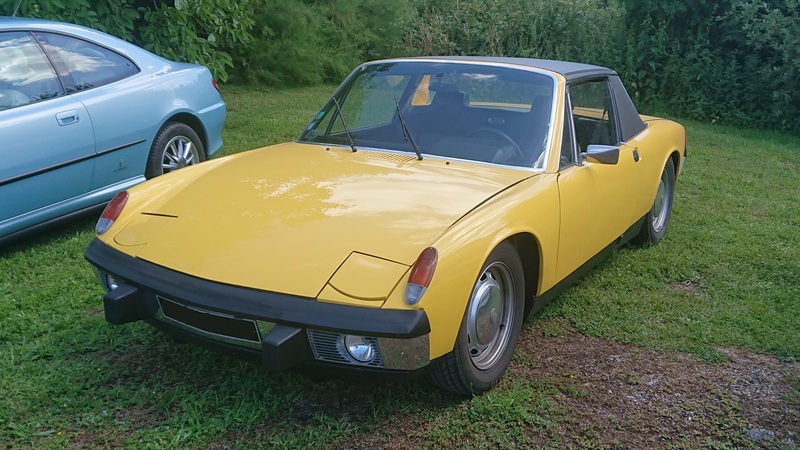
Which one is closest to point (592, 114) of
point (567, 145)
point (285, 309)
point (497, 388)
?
point (567, 145)

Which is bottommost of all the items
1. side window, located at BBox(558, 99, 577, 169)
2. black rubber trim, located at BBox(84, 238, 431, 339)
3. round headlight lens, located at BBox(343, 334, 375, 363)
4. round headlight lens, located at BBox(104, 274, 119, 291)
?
round headlight lens, located at BBox(343, 334, 375, 363)

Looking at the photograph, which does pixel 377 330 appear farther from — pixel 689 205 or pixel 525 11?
pixel 525 11

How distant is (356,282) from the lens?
261 centimetres

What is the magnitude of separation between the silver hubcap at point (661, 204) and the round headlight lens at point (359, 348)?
10.8 feet

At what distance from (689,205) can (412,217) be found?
4155 mm

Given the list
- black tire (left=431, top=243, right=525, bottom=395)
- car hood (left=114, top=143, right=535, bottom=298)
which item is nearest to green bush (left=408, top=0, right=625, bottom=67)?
car hood (left=114, top=143, right=535, bottom=298)

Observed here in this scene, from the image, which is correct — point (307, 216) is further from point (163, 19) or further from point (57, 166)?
point (163, 19)

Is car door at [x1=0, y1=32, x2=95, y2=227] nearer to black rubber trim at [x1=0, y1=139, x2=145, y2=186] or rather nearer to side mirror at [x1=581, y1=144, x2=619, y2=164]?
black rubber trim at [x1=0, y1=139, x2=145, y2=186]

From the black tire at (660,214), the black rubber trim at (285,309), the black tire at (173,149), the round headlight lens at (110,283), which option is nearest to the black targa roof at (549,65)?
the black tire at (660,214)

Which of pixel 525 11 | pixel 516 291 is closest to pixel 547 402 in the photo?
pixel 516 291

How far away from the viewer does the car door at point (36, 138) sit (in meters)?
4.36

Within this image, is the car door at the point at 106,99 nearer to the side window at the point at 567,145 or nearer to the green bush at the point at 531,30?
the side window at the point at 567,145

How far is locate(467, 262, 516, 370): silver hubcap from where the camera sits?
3008 millimetres

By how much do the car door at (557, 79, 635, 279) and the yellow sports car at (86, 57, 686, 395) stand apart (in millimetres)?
13
